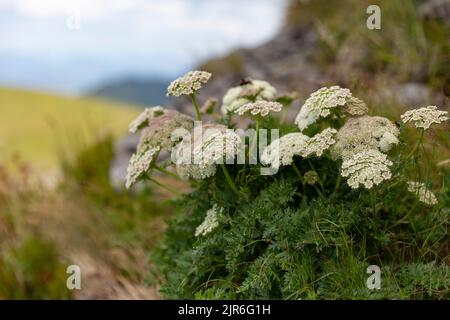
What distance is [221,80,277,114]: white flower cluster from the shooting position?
11.8 ft

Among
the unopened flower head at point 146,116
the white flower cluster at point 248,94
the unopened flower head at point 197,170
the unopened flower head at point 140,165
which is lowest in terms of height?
the unopened flower head at point 197,170

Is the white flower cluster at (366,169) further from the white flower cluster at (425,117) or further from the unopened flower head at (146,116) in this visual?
the unopened flower head at (146,116)

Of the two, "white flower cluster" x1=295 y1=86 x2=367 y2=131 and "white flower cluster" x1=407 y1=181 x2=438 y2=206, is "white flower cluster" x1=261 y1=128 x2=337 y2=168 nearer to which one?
"white flower cluster" x1=295 y1=86 x2=367 y2=131

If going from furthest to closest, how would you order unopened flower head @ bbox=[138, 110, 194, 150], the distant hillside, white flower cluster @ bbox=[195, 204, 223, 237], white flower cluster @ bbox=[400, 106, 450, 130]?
the distant hillside, unopened flower head @ bbox=[138, 110, 194, 150], white flower cluster @ bbox=[195, 204, 223, 237], white flower cluster @ bbox=[400, 106, 450, 130]

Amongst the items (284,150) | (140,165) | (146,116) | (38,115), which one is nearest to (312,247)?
(284,150)

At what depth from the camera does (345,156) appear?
283 centimetres

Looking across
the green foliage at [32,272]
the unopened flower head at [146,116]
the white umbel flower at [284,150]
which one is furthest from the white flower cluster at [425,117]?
the green foliage at [32,272]

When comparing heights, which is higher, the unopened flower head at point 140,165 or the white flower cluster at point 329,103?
the white flower cluster at point 329,103

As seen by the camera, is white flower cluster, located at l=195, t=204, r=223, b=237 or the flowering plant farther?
white flower cluster, located at l=195, t=204, r=223, b=237

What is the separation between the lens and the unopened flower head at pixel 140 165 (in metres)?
3.14

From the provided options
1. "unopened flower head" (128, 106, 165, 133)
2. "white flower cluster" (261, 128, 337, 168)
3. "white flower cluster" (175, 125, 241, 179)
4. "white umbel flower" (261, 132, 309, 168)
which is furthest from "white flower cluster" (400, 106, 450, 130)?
"unopened flower head" (128, 106, 165, 133)

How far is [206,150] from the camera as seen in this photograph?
2881 mm

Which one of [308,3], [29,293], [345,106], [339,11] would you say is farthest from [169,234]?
[308,3]

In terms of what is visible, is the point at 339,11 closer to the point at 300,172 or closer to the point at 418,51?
the point at 418,51
